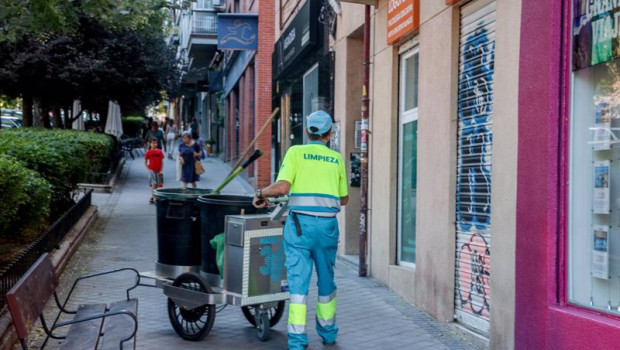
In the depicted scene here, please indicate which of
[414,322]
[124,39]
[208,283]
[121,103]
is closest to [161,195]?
[208,283]

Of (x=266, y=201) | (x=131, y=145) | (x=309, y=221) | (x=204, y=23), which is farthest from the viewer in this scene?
(x=131, y=145)

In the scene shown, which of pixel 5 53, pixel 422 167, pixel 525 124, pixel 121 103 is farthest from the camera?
pixel 121 103

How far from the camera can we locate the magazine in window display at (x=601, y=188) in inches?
197

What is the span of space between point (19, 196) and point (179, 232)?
4.93ft

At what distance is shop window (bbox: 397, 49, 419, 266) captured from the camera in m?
8.75

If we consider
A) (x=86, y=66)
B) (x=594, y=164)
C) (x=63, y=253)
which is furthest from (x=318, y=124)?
(x=86, y=66)

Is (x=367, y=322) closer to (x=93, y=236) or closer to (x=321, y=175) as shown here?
(x=321, y=175)

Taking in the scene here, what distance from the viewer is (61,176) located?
35.2ft

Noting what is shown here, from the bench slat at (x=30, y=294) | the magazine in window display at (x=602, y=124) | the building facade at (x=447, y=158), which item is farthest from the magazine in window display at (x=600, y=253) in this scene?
the bench slat at (x=30, y=294)

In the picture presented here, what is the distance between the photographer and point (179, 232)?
22.3ft

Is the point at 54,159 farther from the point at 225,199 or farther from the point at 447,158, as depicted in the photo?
the point at 447,158

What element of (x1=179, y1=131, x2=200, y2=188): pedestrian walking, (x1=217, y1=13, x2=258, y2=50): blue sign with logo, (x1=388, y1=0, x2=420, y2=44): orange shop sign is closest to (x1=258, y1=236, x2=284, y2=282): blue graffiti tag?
(x1=388, y1=0, x2=420, y2=44): orange shop sign

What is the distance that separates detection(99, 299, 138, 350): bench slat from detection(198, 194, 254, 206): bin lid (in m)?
0.99

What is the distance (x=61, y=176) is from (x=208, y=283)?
5.05 m
